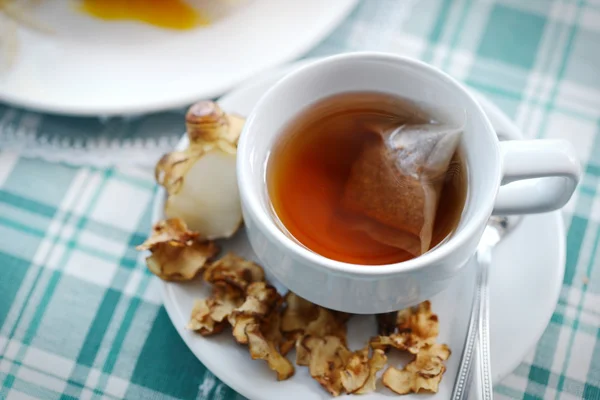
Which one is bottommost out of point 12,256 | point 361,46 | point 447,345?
point 12,256

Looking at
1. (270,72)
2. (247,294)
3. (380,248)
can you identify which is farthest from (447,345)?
(270,72)

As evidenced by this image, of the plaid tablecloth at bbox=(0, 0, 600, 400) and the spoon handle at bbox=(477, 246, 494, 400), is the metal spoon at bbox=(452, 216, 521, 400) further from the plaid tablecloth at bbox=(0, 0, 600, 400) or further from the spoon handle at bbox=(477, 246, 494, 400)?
the plaid tablecloth at bbox=(0, 0, 600, 400)

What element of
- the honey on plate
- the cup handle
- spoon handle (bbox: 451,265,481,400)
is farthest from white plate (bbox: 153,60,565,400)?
the honey on plate

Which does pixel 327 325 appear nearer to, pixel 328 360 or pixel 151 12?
pixel 328 360

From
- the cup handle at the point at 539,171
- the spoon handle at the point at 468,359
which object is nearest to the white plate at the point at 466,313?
the spoon handle at the point at 468,359

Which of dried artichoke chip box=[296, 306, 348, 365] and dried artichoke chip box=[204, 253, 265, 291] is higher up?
dried artichoke chip box=[204, 253, 265, 291]

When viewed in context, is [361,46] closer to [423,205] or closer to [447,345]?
[423,205]

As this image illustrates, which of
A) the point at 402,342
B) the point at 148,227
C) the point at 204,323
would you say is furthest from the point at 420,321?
the point at 148,227
